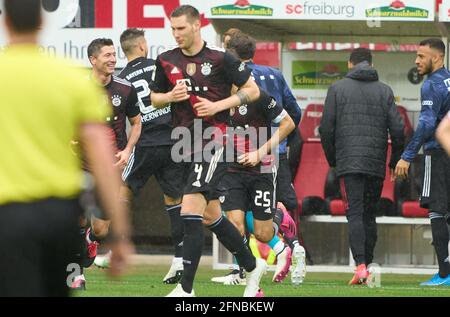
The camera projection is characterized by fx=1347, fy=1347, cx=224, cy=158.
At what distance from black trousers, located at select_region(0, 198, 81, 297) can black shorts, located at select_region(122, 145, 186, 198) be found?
737 cm

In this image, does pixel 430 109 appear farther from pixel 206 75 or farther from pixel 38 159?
pixel 38 159

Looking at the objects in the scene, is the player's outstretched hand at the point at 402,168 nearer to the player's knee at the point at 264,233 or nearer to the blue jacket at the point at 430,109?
the blue jacket at the point at 430,109

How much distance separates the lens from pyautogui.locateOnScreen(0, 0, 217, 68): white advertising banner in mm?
15828

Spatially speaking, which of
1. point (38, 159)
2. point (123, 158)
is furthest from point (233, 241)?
point (38, 159)

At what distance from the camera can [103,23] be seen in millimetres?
15961

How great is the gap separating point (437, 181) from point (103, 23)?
16.3 feet

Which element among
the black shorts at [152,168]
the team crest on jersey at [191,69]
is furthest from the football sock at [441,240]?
the team crest on jersey at [191,69]

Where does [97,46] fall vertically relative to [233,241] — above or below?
above
